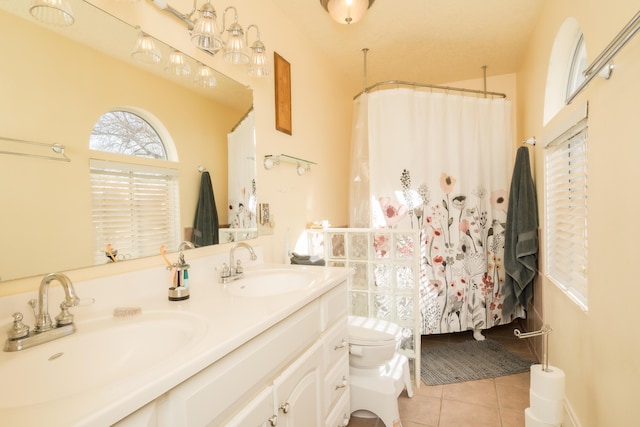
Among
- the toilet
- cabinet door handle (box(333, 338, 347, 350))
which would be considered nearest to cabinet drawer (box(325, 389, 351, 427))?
the toilet

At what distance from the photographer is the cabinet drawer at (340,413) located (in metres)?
1.36

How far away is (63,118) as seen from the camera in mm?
924

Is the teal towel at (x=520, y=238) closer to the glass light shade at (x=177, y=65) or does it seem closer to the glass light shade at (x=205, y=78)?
the glass light shade at (x=205, y=78)

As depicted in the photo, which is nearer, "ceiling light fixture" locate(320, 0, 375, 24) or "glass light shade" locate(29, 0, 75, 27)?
"glass light shade" locate(29, 0, 75, 27)

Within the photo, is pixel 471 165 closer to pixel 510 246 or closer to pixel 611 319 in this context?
pixel 510 246

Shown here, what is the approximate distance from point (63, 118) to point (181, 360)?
2.61ft

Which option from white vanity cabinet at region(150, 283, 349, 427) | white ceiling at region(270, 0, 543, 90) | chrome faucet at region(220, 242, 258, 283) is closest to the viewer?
white vanity cabinet at region(150, 283, 349, 427)

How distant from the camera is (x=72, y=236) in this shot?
949mm

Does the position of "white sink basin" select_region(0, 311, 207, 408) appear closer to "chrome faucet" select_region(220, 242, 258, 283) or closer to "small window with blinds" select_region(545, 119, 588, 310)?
"chrome faucet" select_region(220, 242, 258, 283)

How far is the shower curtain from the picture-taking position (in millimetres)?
2488

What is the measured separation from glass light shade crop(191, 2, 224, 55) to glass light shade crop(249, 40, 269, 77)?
11.1 inches

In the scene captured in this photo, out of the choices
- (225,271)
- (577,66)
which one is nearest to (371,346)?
(225,271)

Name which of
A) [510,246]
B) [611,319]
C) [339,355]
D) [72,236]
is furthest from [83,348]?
[510,246]

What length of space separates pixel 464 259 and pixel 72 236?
2.49 meters
